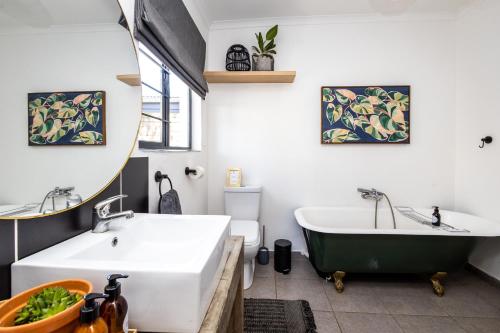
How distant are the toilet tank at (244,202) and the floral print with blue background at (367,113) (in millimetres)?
1085

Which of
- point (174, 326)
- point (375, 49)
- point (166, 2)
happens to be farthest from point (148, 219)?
point (375, 49)

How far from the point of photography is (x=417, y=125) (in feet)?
8.28

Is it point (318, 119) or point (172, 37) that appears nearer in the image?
point (172, 37)

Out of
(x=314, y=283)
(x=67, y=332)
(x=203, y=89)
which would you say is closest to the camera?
(x=67, y=332)

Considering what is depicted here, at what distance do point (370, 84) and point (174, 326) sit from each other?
110 inches

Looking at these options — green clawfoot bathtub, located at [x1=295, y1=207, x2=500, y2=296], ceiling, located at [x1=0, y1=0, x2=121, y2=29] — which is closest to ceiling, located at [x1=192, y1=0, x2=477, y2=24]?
ceiling, located at [x1=0, y1=0, x2=121, y2=29]

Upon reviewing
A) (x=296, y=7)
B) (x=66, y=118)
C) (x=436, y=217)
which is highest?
(x=296, y=7)

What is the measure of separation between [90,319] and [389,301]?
2.12m

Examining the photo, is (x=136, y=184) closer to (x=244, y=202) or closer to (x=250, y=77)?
(x=244, y=202)

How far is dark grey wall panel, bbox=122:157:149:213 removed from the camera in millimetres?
1104

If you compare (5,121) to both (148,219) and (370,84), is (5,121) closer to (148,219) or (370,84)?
(148,219)

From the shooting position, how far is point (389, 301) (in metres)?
1.81

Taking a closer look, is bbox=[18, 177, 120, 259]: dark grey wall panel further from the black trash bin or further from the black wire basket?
the black wire basket

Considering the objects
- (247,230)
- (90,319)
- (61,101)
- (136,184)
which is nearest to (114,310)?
(90,319)
